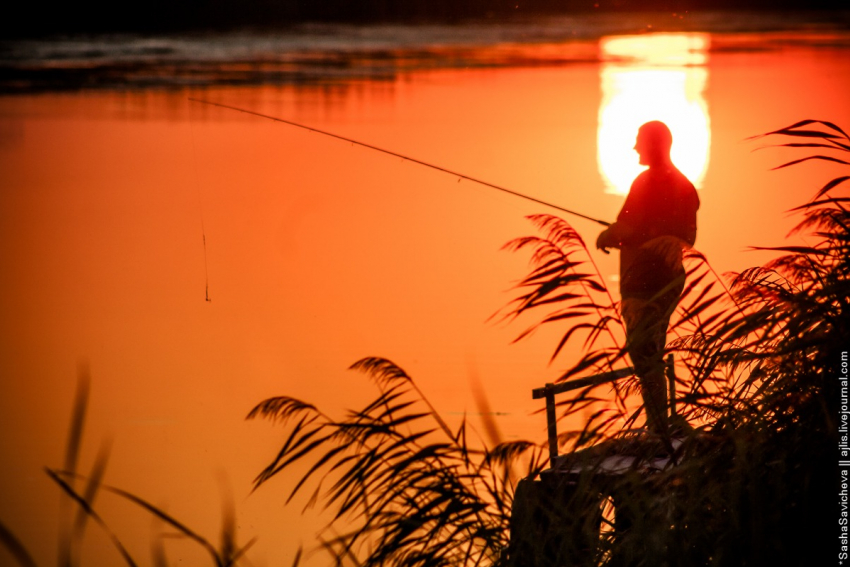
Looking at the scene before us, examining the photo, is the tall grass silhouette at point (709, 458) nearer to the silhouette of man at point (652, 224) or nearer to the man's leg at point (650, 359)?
the man's leg at point (650, 359)

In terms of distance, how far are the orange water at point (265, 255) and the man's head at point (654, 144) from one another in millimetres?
1909

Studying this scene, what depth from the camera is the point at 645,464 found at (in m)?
3.08

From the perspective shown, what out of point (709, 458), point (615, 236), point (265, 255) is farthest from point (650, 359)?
point (265, 255)

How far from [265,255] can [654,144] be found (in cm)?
515

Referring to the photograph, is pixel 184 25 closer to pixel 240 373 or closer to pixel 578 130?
pixel 578 130

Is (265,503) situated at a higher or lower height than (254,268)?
lower

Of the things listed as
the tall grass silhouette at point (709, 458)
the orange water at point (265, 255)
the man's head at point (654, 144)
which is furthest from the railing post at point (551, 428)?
the orange water at point (265, 255)

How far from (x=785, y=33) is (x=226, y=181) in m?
16.5

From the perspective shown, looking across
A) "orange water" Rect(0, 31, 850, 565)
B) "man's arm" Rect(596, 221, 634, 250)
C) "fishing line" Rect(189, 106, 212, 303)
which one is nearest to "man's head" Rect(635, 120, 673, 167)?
"man's arm" Rect(596, 221, 634, 250)

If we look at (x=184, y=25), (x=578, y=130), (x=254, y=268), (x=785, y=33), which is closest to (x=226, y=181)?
(x=254, y=268)

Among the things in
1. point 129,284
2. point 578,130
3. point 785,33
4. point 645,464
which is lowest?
point 645,464

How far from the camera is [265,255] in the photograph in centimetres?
892

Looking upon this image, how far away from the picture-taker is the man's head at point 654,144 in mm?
4184

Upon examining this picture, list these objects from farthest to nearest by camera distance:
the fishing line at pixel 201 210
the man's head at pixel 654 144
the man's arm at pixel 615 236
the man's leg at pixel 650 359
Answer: the fishing line at pixel 201 210
the man's head at pixel 654 144
the man's arm at pixel 615 236
the man's leg at pixel 650 359
